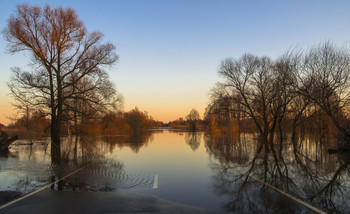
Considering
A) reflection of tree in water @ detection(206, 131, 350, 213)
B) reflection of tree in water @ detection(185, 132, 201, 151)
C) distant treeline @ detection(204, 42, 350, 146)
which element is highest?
distant treeline @ detection(204, 42, 350, 146)

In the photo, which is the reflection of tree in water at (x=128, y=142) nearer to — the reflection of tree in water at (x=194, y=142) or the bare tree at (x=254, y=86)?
the reflection of tree in water at (x=194, y=142)

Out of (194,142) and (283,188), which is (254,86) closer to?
(194,142)

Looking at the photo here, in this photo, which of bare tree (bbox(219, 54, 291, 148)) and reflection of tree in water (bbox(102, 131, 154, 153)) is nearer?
reflection of tree in water (bbox(102, 131, 154, 153))

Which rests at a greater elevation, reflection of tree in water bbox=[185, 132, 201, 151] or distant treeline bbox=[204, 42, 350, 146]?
distant treeline bbox=[204, 42, 350, 146]

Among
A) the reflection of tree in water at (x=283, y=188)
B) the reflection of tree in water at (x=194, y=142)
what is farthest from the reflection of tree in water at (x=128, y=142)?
the reflection of tree in water at (x=283, y=188)

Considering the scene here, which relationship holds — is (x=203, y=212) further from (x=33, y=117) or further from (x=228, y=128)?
(x=228, y=128)

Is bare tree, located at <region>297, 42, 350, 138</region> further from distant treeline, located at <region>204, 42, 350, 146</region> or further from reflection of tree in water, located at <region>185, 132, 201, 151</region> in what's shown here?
reflection of tree in water, located at <region>185, 132, 201, 151</region>

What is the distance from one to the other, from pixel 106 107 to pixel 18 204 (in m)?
21.6

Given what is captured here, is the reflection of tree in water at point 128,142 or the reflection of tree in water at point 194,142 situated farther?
the reflection of tree in water at point 194,142

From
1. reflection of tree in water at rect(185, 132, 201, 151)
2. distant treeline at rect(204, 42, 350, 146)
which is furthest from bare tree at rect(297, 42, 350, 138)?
reflection of tree in water at rect(185, 132, 201, 151)

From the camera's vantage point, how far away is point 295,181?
8102mm

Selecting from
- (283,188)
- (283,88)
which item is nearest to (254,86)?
(283,88)

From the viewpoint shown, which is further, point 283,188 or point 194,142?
point 194,142

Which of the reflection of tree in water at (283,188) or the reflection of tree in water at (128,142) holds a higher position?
the reflection of tree in water at (283,188)
